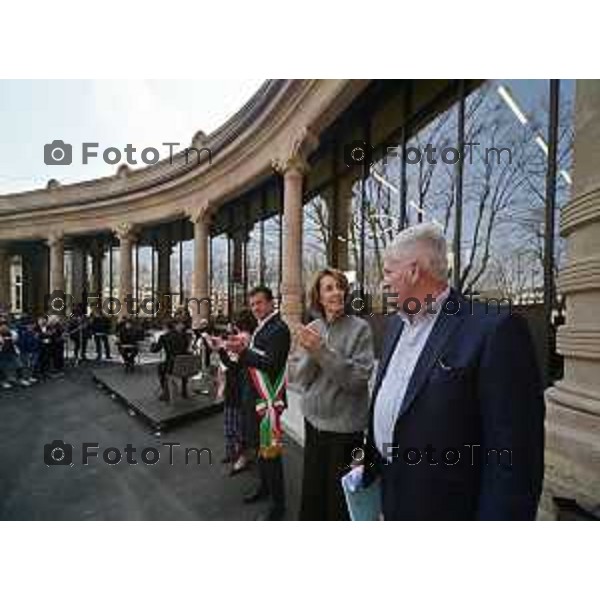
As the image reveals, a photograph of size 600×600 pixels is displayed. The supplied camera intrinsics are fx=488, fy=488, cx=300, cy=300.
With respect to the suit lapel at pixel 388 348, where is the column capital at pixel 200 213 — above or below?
above

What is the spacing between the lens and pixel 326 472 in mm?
2844

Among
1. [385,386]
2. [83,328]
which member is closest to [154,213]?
[83,328]

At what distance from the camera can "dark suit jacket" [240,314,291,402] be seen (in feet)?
11.8

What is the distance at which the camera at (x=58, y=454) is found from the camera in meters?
5.40

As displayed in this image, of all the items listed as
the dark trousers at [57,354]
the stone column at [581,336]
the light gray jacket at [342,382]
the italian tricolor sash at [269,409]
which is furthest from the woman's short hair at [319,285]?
the dark trousers at [57,354]

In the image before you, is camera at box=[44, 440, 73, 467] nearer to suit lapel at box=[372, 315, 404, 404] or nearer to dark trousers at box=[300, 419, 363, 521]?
dark trousers at box=[300, 419, 363, 521]

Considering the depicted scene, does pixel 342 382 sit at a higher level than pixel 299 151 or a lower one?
lower

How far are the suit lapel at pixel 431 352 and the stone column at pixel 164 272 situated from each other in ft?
64.6

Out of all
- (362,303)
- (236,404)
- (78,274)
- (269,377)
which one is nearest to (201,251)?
(362,303)

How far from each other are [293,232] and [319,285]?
6.94 meters

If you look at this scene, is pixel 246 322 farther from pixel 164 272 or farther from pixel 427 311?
pixel 164 272

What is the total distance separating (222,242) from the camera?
54.1 feet

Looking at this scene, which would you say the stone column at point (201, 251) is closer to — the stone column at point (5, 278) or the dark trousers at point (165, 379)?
the dark trousers at point (165, 379)
